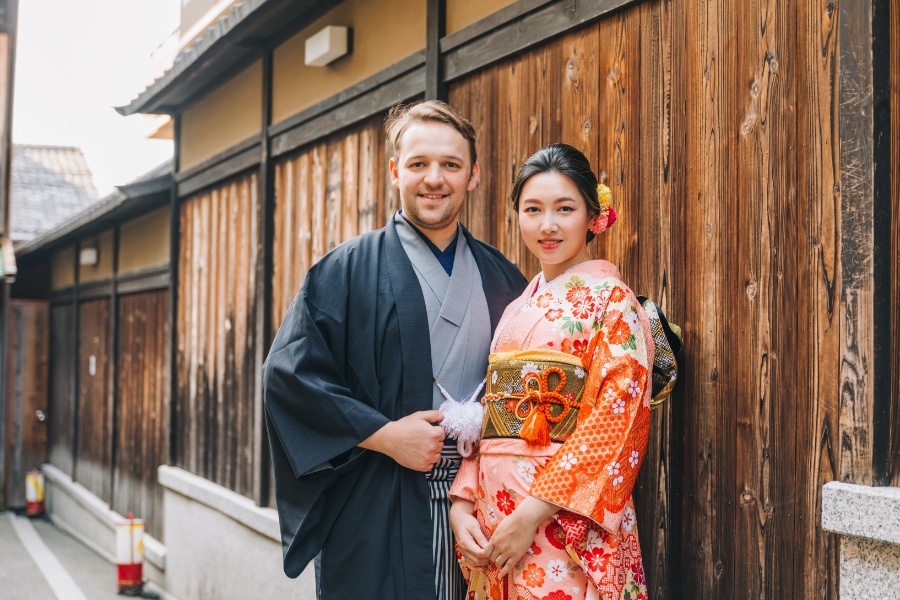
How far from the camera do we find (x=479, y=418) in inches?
110

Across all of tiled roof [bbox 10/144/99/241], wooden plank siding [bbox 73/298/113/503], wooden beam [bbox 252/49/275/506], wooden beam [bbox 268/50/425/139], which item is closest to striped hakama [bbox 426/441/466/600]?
wooden beam [bbox 268/50/425/139]

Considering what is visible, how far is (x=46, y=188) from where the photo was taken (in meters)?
19.5

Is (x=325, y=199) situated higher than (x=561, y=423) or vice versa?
(x=325, y=199)

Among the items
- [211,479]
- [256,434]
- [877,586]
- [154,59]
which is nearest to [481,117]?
[877,586]

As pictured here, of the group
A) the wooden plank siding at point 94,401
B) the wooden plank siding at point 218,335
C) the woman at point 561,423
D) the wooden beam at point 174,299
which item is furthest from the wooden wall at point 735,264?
the wooden plank siding at point 94,401

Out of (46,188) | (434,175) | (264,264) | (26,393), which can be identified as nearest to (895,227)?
(434,175)

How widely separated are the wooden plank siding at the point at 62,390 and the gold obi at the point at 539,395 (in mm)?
12277

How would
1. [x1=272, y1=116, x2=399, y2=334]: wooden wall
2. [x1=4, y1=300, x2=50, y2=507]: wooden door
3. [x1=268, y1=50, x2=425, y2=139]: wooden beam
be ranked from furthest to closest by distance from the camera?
1. [x1=4, y1=300, x2=50, y2=507]: wooden door
2. [x1=272, y1=116, x2=399, y2=334]: wooden wall
3. [x1=268, y1=50, x2=425, y2=139]: wooden beam

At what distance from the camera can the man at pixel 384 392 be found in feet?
9.30

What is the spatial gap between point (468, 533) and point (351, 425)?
1.59 feet

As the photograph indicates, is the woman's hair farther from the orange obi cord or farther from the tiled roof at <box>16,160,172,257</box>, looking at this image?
the tiled roof at <box>16,160,172,257</box>

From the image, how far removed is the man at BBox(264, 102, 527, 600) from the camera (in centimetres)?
284

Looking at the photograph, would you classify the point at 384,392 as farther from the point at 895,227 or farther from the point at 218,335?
the point at 218,335

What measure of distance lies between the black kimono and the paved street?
6.41 m
